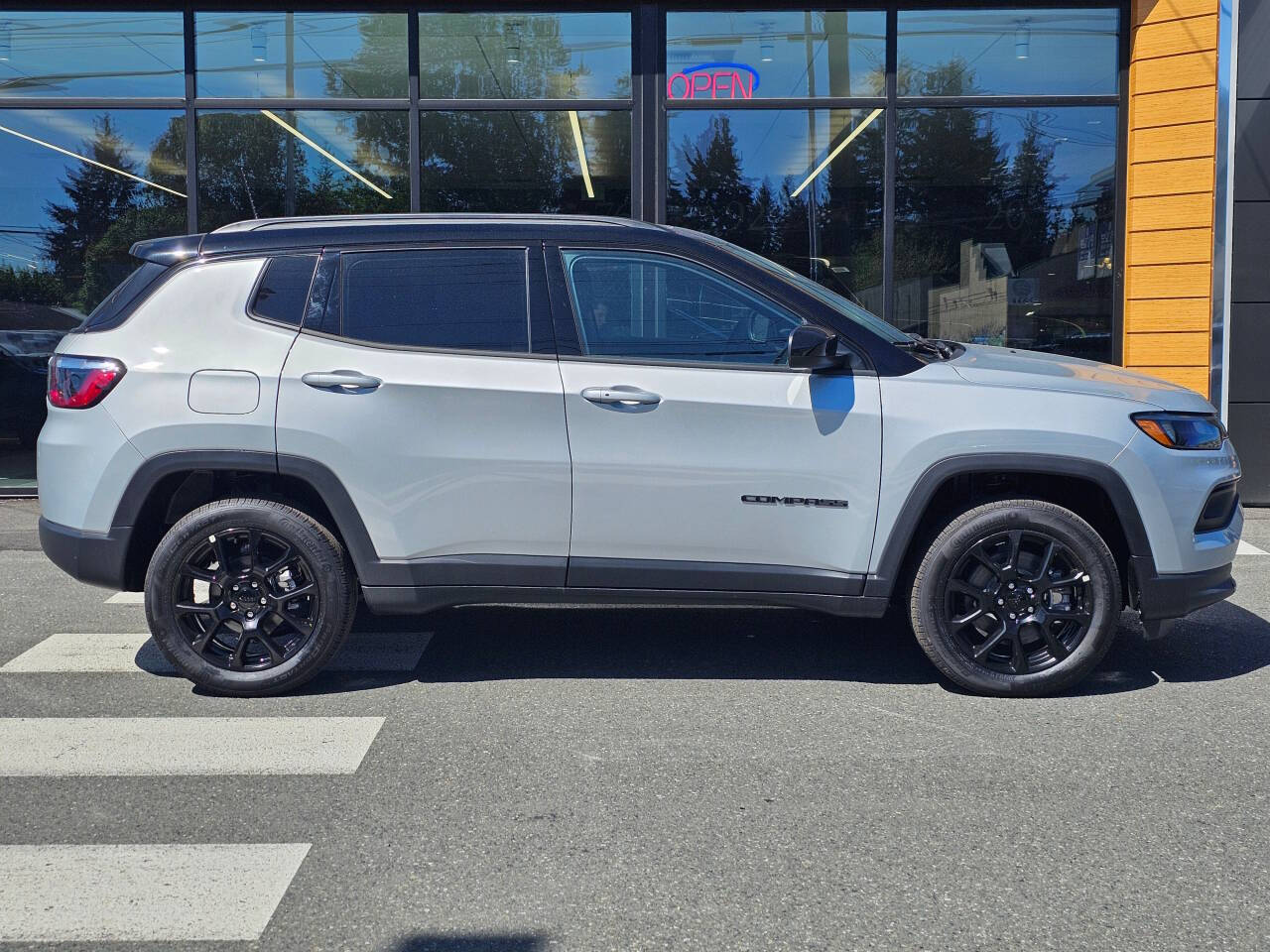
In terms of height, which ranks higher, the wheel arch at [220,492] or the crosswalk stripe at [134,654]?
the wheel arch at [220,492]

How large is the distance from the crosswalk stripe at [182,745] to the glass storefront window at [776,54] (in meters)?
7.05

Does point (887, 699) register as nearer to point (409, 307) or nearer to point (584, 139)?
point (409, 307)

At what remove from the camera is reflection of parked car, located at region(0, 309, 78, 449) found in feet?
32.9

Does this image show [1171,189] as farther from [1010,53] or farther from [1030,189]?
[1010,53]

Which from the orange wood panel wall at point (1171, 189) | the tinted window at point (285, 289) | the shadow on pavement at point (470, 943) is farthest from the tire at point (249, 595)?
the orange wood panel wall at point (1171, 189)

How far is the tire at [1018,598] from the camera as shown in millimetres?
4656

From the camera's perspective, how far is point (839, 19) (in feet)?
33.1

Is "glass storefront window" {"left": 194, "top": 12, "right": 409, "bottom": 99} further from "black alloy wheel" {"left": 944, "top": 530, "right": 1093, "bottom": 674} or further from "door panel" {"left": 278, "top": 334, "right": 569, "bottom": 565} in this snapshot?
"black alloy wheel" {"left": 944, "top": 530, "right": 1093, "bottom": 674}

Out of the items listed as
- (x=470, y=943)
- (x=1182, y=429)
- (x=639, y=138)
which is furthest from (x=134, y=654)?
(x=639, y=138)

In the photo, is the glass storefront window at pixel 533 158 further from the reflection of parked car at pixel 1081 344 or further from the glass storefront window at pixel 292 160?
the reflection of parked car at pixel 1081 344

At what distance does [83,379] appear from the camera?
15.5 feet

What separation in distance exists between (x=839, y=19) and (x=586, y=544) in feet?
22.5

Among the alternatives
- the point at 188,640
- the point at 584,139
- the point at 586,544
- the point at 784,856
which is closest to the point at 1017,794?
the point at 784,856

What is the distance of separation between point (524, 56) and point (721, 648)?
6.39 m
